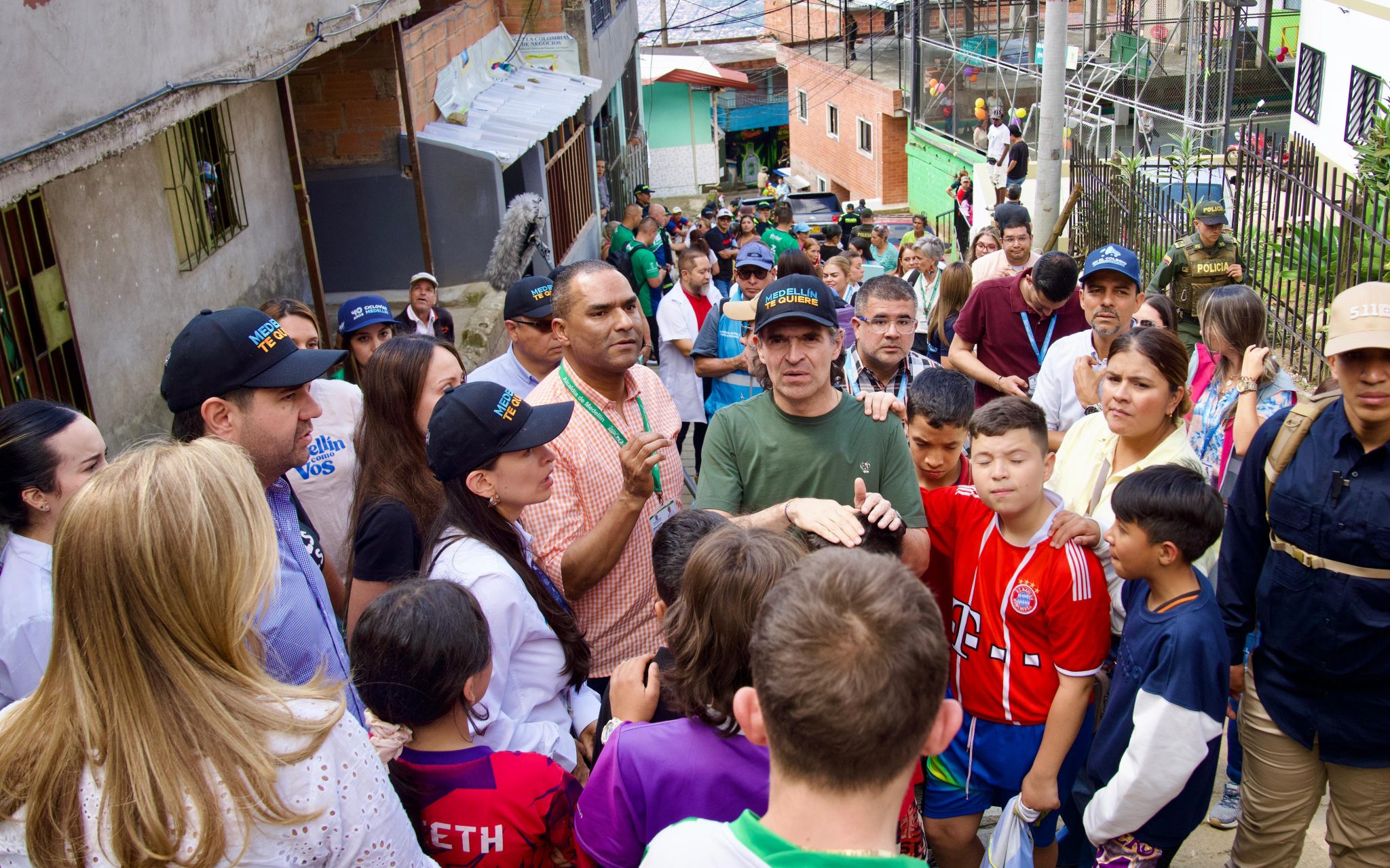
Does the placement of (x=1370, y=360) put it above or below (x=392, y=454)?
above

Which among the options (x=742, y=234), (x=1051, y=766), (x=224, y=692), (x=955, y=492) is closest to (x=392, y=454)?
(x=224, y=692)

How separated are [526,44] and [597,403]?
42.5 ft

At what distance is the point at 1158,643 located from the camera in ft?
9.38

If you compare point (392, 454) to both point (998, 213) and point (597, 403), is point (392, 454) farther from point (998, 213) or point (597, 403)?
point (998, 213)

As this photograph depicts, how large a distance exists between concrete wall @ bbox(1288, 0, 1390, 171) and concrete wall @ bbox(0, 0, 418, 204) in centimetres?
1457

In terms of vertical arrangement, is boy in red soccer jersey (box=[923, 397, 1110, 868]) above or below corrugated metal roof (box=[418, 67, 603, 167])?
below

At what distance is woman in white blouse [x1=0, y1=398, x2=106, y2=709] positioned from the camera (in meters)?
2.59

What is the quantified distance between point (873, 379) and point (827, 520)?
218 centimetres

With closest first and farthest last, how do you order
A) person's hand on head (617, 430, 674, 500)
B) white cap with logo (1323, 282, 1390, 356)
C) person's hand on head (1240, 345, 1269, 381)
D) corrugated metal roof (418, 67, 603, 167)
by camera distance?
white cap with logo (1323, 282, 1390, 356) → person's hand on head (617, 430, 674, 500) → person's hand on head (1240, 345, 1269, 381) → corrugated metal roof (418, 67, 603, 167)

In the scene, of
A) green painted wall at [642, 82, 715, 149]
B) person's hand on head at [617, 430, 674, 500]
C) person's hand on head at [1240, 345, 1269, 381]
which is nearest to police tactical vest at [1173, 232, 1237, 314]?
person's hand on head at [1240, 345, 1269, 381]

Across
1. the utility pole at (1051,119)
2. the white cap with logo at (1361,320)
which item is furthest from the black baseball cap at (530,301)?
the utility pole at (1051,119)

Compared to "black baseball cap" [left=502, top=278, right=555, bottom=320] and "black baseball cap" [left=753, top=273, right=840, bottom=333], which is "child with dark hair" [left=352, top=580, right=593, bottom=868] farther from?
"black baseball cap" [left=502, top=278, right=555, bottom=320]

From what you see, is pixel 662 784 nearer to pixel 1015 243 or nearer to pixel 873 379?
pixel 873 379

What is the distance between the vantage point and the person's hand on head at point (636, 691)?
2.35 m
